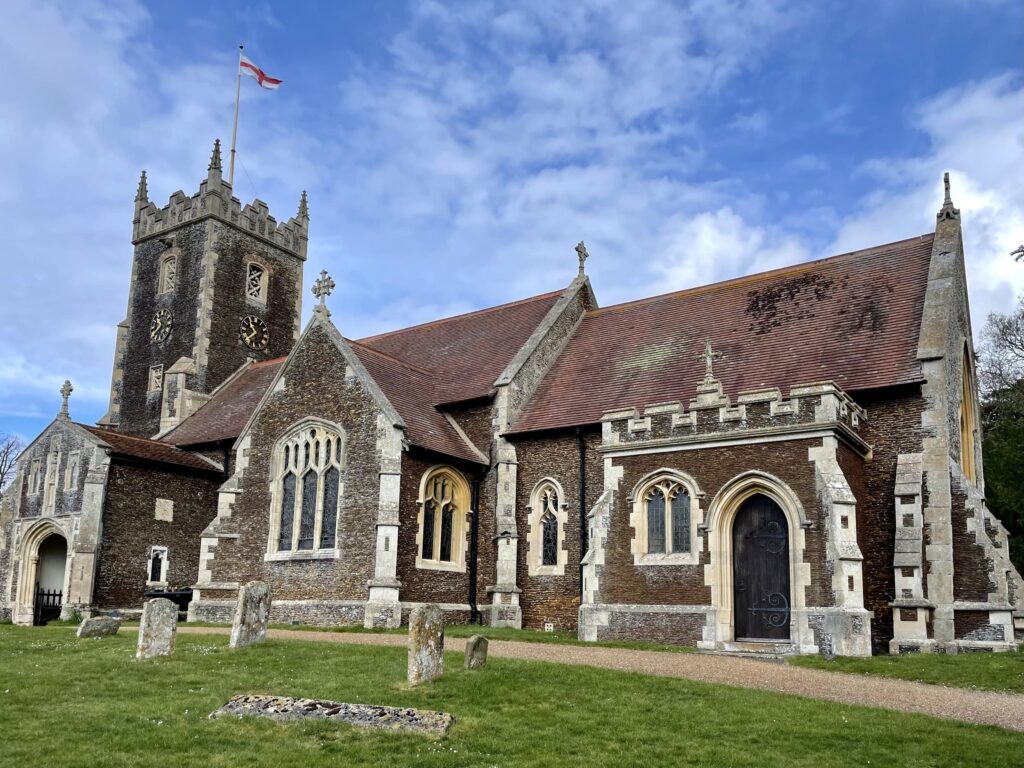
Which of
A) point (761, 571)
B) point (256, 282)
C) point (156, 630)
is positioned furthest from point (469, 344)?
point (156, 630)

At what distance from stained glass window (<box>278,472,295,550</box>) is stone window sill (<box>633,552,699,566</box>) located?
9425 mm

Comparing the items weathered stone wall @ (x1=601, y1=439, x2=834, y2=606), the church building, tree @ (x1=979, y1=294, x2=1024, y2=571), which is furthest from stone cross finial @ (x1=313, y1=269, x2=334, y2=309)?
tree @ (x1=979, y1=294, x2=1024, y2=571)

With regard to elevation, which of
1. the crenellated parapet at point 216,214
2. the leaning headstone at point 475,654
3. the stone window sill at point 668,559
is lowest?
the leaning headstone at point 475,654

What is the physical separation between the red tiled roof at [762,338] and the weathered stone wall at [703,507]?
9.61 ft

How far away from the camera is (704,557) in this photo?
18.5 m

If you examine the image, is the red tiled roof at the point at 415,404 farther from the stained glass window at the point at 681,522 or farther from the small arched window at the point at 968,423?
the small arched window at the point at 968,423

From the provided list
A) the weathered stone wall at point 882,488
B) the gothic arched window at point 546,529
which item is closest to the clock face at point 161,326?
the gothic arched window at point 546,529

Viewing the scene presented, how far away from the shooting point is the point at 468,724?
10195mm

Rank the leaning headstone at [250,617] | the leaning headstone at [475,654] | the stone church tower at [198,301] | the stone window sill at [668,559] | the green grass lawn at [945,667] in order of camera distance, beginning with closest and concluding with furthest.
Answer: the leaning headstone at [475,654], the green grass lawn at [945,667], the leaning headstone at [250,617], the stone window sill at [668,559], the stone church tower at [198,301]

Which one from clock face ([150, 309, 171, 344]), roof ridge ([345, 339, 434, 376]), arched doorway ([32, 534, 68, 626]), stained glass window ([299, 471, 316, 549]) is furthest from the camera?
clock face ([150, 309, 171, 344])

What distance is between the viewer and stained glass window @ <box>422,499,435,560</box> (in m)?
23.1

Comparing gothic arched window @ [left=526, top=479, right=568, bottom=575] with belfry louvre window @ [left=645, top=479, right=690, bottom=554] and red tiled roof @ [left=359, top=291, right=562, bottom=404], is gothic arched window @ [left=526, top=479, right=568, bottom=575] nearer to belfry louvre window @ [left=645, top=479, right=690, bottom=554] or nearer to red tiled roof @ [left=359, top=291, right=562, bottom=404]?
red tiled roof @ [left=359, top=291, right=562, bottom=404]

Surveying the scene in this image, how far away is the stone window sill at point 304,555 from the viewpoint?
74.0 ft

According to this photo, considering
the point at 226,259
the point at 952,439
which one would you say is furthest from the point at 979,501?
the point at 226,259
